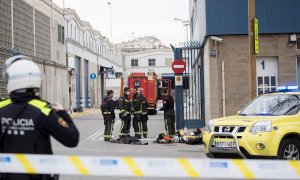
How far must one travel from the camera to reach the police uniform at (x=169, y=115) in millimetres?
17453

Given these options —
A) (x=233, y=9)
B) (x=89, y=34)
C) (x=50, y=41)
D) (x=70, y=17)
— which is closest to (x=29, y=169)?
(x=233, y=9)

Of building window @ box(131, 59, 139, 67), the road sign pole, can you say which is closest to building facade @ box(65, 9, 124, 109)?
building window @ box(131, 59, 139, 67)

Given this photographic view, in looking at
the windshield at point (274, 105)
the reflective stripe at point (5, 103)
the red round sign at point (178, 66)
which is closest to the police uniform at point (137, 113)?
the red round sign at point (178, 66)

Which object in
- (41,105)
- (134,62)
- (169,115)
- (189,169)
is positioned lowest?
(169,115)

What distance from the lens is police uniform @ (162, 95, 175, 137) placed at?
17.5 meters

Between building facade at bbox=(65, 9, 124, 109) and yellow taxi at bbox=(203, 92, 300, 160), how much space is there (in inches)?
1304

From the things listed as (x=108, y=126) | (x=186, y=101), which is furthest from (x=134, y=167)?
(x=186, y=101)

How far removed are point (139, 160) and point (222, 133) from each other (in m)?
6.23

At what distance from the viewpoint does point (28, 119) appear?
3688 mm

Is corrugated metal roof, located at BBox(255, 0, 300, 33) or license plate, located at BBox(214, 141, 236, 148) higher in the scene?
corrugated metal roof, located at BBox(255, 0, 300, 33)

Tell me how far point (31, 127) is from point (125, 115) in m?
13.9

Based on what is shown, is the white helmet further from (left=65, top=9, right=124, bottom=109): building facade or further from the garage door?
(left=65, top=9, right=124, bottom=109): building facade

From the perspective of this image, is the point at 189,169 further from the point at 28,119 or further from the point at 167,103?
the point at 167,103

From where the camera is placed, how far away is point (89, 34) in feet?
186
